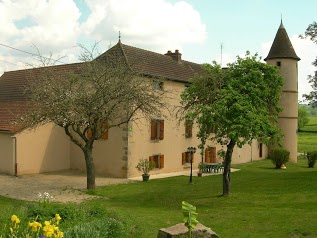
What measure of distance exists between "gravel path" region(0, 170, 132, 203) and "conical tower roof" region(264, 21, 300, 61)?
72.8 ft

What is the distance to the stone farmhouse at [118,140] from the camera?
24484 mm

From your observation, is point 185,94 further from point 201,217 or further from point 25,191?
point 25,191

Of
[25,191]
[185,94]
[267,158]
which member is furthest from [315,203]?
[267,158]

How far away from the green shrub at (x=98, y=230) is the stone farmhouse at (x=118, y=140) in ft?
46.0

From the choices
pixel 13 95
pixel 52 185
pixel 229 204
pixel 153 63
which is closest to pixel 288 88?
pixel 153 63

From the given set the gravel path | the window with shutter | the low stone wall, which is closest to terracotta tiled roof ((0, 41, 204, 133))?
the gravel path

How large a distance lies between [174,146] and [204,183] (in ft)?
25.0

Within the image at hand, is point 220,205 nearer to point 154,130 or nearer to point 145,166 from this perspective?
point 145,166

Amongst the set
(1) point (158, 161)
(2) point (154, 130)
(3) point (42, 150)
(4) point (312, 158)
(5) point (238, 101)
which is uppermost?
(5) point (238, 101)

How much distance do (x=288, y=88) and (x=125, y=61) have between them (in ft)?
68.4

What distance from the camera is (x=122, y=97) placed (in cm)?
1848

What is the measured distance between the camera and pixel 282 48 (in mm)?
37688

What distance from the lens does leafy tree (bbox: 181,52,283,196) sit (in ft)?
49.6

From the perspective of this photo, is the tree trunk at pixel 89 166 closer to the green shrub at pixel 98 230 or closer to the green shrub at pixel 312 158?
the green shrub at pixel 98 230
